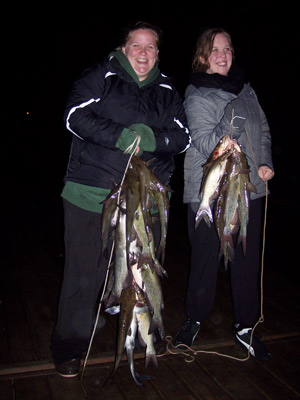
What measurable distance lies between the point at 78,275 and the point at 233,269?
107cm

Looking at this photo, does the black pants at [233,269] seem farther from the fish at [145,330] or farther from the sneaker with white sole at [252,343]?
the fish at [145,330]

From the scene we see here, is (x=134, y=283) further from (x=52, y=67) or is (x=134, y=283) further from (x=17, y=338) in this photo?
(x=52, y=67)

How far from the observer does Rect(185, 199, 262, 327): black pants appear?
2.46 m

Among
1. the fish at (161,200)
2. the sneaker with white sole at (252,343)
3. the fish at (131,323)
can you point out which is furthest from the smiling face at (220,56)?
the sneaker with white sole at (252,343)

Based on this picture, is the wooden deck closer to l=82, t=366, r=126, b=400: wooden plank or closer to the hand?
l=82, t=366, r=126, b=400: wooden plank

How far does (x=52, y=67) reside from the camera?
64.8ft

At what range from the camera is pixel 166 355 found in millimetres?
2418

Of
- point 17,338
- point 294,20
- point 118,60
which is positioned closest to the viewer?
point 118,60

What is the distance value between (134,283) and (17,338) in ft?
4.02

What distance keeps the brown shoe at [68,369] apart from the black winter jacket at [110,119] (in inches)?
42.0

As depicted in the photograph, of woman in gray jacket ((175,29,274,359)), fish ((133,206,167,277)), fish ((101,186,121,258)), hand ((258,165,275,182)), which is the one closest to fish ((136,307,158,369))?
fish ((133,206,167,277))

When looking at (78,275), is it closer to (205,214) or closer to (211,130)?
(205,214)

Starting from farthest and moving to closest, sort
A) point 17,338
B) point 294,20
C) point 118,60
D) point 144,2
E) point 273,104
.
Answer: point 273,104 → point 144,2 → point 294,20 → point 17,338 → point 118,60

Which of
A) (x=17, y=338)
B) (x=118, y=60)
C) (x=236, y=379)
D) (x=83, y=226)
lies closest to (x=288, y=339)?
(x=236, y=379)
